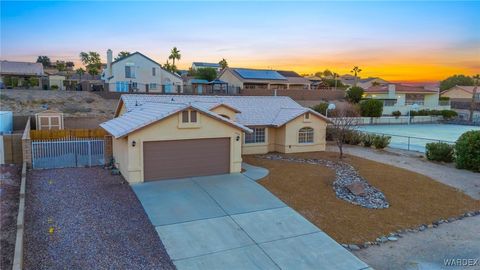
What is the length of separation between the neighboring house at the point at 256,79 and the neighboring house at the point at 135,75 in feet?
46.4

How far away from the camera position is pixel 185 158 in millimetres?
14555

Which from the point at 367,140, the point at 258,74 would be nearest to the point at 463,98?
the point at 258,74

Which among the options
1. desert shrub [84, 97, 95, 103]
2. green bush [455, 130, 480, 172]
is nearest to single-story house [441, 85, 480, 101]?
green bush [455, 130, 480, 172]

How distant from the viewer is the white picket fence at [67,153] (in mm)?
15789

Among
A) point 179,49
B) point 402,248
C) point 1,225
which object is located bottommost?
point 402,248

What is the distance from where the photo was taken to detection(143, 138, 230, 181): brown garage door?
13.9 metres

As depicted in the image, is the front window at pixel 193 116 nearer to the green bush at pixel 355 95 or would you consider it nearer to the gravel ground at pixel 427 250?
the gravel ground at pixel 427 250

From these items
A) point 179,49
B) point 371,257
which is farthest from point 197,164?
point 179,49

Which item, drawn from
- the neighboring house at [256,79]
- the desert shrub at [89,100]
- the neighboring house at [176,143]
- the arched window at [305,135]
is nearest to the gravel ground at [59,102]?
the desert shrub at [89,100]

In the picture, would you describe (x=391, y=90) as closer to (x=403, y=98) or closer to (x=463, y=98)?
(x=403, y=98)

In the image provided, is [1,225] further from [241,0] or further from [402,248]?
[241,0]

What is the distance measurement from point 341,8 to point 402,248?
A: 53.1 feet

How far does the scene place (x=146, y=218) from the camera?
388 inches

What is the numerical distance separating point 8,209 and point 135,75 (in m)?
40.7
